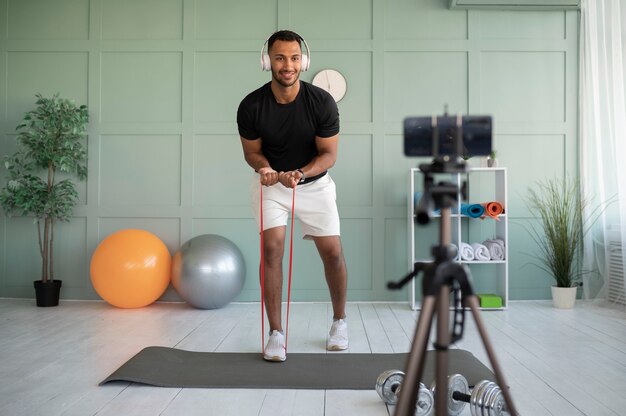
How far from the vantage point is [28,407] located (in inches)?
79.6

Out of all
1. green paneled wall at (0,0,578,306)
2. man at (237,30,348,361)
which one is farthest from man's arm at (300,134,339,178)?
green paneled wall at (0,0,578,306)

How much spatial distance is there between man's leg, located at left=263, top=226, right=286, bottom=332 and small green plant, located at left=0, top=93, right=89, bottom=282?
2.27 metres

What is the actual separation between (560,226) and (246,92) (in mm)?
2561

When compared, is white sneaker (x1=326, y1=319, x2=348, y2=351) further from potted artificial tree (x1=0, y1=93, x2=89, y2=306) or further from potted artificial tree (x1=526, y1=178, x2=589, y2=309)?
potted artificial tree (x1=0, y1=93, x2=89, y2=306)

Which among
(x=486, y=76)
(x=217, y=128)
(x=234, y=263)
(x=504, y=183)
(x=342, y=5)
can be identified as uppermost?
(x=342, y=5)

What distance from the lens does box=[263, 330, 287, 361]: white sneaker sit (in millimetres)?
2604

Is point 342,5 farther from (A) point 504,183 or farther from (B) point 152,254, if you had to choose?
(B) point 152,254

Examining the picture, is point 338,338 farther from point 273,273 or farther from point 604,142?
point 604,142

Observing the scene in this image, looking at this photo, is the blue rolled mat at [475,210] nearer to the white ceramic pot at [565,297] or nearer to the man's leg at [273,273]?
the white ceramic pot at [565,297]

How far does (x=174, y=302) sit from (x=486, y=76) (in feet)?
9.82

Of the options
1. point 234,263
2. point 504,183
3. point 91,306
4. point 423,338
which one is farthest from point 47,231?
point 423,338

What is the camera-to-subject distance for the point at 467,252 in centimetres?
416

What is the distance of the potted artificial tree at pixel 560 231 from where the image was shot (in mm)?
4148

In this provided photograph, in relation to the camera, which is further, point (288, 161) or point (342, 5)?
point (342, 5)
